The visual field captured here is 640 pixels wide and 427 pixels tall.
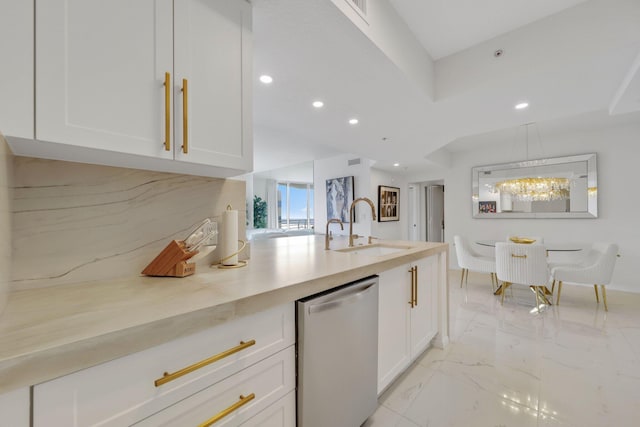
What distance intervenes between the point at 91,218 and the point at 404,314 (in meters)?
1.74

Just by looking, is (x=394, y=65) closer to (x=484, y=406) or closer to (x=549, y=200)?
(x=484, y=406)

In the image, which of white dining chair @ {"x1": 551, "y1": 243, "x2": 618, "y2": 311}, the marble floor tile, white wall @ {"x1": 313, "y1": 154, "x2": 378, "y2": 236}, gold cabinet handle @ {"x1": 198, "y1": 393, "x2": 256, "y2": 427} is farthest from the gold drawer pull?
white wall @ {"x1": 313, "y1": 154, "x2": 378, "y2": 236}

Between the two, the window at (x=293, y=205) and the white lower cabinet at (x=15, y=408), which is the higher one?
the window at (x=293, y=205)

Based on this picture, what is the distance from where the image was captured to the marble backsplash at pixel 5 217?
70 centimetres

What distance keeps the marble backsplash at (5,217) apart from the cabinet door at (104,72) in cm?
14

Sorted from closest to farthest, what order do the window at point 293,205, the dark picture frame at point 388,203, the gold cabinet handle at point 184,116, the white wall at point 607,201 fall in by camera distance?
the gold cabinet handle at point 184,116 → the white wall at point 607,201 → the dark picture frame at point 388,203 → the window at point 293,205

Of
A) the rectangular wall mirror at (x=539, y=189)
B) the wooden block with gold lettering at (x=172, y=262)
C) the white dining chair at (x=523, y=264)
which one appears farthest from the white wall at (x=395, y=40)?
the rectangular wall mirror at (x=539, y=189)

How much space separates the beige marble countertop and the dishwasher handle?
7cm

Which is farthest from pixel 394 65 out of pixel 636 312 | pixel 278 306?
pixel 636 312

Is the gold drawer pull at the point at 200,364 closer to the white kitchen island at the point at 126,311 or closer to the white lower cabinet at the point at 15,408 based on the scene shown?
the white kitchen island at the point at 126,311

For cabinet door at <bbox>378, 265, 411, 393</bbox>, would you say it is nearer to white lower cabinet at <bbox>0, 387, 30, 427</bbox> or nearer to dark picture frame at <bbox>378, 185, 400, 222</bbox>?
white lower cabinet at <bbox>0, 387, 30, 427</bbox>

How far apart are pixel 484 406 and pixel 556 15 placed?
8.79 ft

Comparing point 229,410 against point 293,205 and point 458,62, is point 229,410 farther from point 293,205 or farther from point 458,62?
point 293,205

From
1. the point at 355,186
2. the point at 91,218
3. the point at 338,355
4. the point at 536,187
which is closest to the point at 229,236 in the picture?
the point at 91,218
